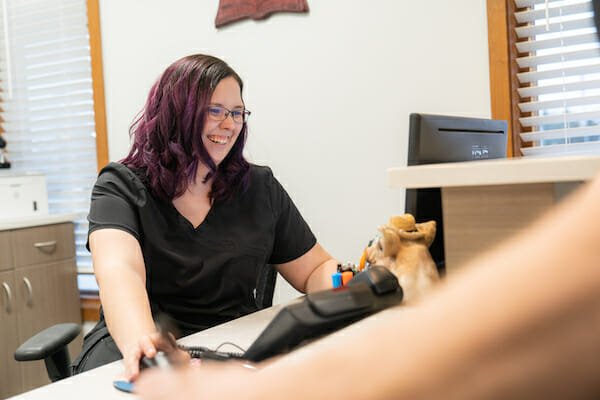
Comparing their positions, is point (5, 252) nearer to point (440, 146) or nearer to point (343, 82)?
point (343, 82)

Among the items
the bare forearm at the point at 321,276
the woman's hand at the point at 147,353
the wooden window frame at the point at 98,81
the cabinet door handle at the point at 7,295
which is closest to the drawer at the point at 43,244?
the cabinet door handle at the point at 7,295

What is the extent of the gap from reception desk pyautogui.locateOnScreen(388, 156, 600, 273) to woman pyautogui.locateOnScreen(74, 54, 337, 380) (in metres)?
0.81

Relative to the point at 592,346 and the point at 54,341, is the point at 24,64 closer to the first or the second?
the point at 54,341

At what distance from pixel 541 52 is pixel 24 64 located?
2844 mm

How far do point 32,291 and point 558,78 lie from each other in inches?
102

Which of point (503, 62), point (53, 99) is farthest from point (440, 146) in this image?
point (53, 99)

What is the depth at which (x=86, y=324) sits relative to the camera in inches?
127

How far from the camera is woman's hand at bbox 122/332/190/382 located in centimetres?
91

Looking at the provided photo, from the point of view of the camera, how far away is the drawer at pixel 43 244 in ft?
9.25

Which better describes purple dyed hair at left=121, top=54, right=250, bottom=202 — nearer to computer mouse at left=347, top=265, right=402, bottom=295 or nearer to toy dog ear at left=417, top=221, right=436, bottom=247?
toy dog ear at left=417, top=221, right=436, bottom=247

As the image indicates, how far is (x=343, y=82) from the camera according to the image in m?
2.47

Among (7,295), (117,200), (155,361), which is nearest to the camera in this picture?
(155,361)

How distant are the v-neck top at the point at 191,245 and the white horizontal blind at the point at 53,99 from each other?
1.83 meters

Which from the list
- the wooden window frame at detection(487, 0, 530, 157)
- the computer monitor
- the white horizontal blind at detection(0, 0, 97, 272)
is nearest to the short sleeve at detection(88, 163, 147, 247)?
the computer monitor
